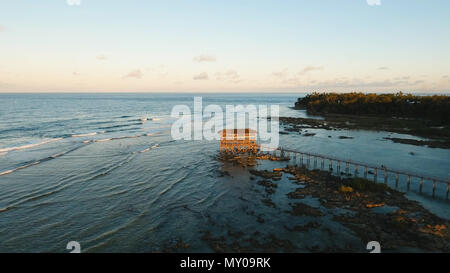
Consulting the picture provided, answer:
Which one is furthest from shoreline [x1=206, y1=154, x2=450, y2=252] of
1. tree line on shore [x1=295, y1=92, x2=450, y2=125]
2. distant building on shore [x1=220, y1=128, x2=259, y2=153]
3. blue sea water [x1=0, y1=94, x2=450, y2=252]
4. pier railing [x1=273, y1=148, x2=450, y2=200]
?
tree line on shore [x1=295, y1=92, x2=450, y2=125]

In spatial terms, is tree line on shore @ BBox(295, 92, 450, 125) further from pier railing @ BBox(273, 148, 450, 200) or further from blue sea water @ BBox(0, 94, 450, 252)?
pier railing @ BBox(273, 148, 450, 200)

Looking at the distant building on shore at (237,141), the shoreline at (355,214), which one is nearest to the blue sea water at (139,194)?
the shoreline at (355,214)

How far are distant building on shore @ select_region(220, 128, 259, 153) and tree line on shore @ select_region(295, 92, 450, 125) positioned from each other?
185ft

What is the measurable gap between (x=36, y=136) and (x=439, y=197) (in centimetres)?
6584

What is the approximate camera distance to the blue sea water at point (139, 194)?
18.8 metres

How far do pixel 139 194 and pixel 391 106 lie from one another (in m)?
91.9

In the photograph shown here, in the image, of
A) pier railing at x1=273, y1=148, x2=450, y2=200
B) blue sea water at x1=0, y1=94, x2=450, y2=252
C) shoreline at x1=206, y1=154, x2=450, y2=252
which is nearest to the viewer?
shoreline at x1=206, y1=154, x2=450, y2=252

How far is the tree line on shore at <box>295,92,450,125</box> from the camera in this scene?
249ft

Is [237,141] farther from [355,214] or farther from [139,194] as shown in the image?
[355,214]

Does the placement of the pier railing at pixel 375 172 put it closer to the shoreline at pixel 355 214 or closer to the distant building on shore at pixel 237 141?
the shoreline at pixel 355 214
